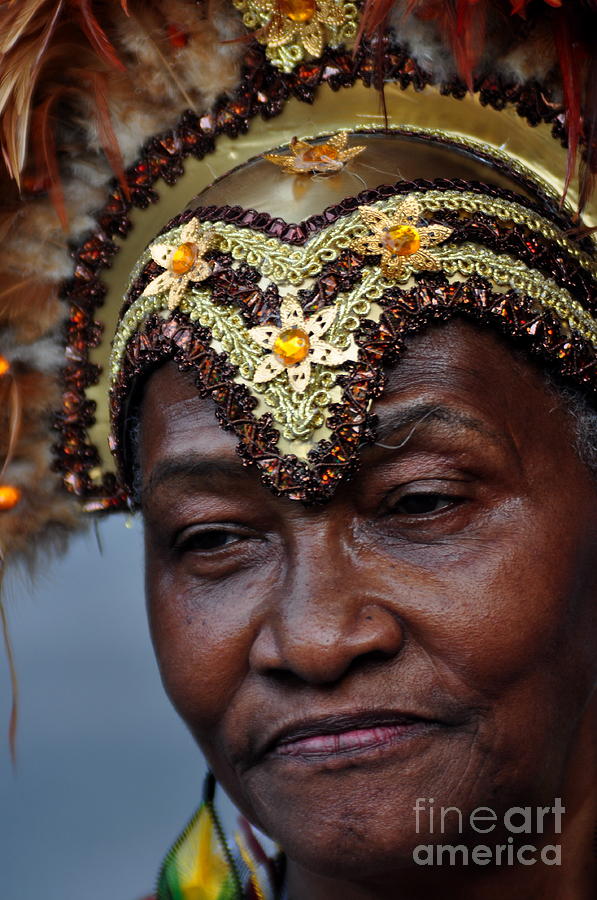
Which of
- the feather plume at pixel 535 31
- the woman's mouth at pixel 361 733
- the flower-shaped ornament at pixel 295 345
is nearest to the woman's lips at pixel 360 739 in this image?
the woman's mouth at pixel 361 733

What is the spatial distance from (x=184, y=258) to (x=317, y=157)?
0.34 m

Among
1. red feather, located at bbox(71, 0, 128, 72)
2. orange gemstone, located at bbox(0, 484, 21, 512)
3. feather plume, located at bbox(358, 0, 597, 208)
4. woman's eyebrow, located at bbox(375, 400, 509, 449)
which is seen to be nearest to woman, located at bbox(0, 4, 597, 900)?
woman's eyebrow, located at bbox(375, 400, 509, 449)

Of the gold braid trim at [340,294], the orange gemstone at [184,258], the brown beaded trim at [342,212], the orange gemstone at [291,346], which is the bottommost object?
the orange gemstone at [291,346]

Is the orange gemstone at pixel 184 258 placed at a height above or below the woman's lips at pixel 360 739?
above

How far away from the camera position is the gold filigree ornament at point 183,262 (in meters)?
2.66

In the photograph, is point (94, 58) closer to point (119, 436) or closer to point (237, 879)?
point (119, 436)

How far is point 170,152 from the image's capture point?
299 centimetres

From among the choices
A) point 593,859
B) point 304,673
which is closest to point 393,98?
point 304,673

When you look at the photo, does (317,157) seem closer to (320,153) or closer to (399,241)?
(320,153)

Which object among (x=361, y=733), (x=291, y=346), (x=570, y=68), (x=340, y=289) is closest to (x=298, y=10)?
(x=570, y=68)

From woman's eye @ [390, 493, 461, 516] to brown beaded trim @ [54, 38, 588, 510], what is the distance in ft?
2.90

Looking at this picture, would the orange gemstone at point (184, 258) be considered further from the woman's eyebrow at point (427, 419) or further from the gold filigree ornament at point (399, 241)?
the woman's eyebrow at point (427, 419)

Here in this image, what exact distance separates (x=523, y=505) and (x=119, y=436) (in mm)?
943

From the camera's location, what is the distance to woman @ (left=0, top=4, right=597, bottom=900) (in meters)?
2.37
